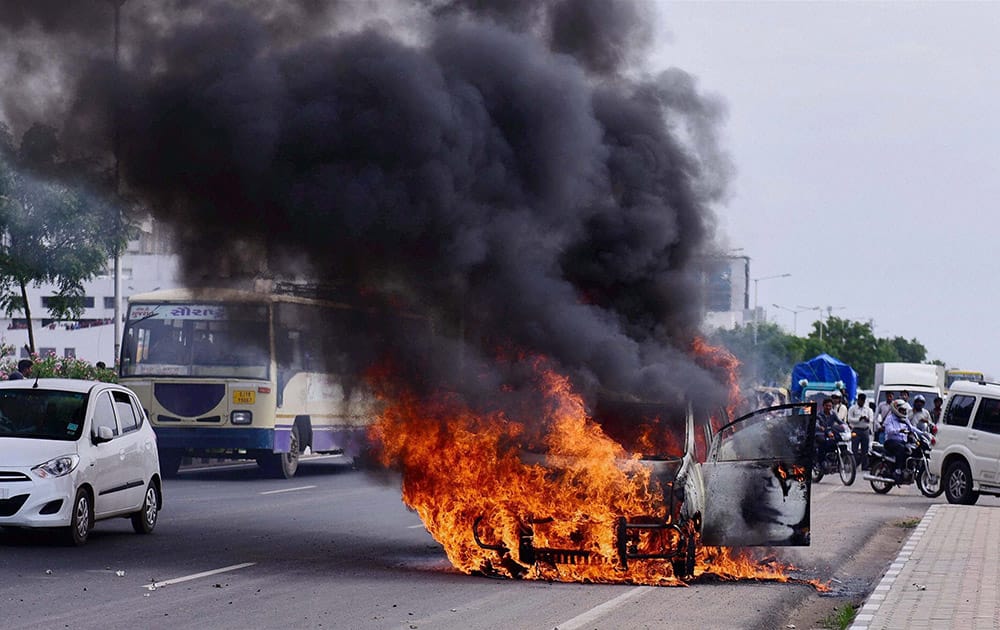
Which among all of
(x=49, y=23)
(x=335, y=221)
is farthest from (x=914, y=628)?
(x=49, y=23)

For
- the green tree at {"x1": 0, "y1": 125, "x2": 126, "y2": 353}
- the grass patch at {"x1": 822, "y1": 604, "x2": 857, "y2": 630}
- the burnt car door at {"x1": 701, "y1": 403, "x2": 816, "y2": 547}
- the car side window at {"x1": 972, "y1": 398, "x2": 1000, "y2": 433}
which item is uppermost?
the green tree at {"x1": 0, "y1": 125, "x2": 126, "y2": 353}

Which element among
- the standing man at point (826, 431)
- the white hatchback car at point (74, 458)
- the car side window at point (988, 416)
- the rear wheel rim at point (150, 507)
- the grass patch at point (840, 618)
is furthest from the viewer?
the standing man at point (826, 431)

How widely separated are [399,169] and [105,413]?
4.07 metres

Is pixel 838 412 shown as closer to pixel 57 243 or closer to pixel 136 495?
pixel 57 243

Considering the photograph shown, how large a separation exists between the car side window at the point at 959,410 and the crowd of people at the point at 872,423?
0.39m

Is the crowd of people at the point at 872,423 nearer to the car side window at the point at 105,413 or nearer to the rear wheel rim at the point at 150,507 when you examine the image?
the rear wheel rim at the point at 150,507

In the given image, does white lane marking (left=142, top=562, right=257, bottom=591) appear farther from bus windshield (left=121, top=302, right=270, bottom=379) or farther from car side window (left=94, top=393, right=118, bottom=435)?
bus windshield (left=121, top=302, right=270, bottom=379)

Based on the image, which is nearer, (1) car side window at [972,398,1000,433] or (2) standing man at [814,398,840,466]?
(1) car side window at [972,398,1000,433]

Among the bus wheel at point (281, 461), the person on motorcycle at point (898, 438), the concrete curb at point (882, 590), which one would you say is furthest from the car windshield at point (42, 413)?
the person on motorcycle at point (898, 438)

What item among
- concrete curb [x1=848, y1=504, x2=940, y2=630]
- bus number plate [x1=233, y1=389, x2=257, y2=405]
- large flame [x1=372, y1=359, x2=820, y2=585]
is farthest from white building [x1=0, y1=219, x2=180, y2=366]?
large flame [x1=372, y1=359, x2=820, y2=585]

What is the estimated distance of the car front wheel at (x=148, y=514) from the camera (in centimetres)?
1520

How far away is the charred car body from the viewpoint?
11578 millimetres

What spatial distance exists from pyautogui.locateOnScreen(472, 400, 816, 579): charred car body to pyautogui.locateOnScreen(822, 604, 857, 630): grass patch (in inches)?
47.2

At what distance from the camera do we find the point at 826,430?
101 ft
